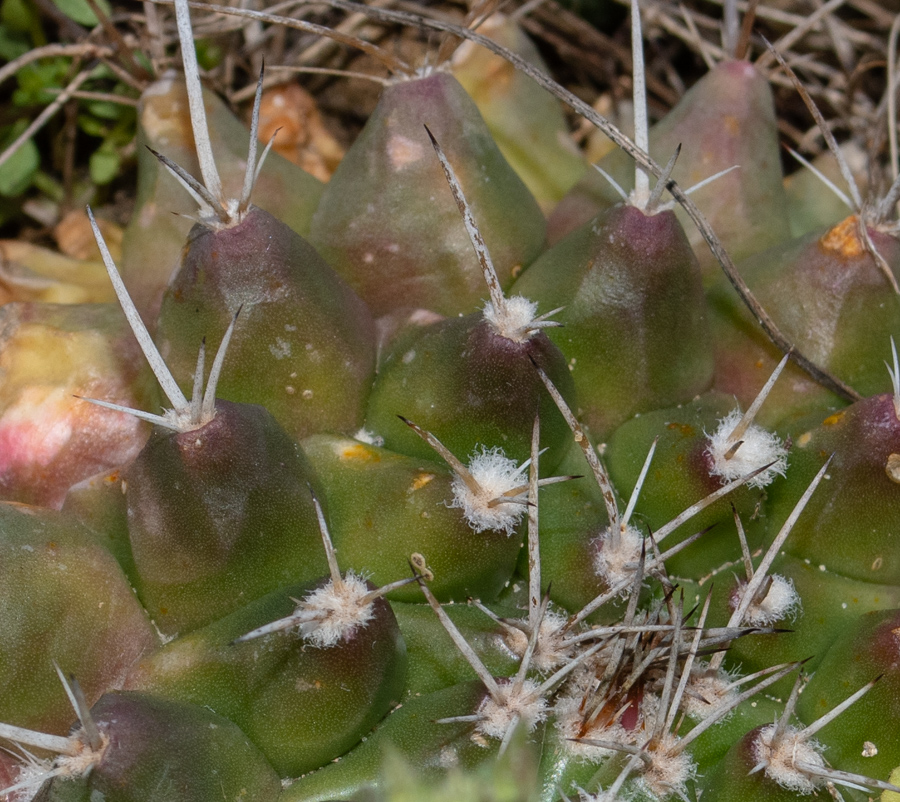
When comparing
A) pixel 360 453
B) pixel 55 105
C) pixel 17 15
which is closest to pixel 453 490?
pixel 360 453

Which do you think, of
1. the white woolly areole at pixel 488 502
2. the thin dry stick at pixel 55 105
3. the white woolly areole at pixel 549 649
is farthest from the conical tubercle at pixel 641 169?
the thin dry stick at pixel 55 105

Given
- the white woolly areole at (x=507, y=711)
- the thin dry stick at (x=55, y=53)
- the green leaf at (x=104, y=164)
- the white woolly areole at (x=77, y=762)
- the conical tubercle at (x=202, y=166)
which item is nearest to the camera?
the white woolly areole at (x=77, y=762)

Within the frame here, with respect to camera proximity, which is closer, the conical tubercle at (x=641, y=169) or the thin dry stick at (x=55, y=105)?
the conical tubercle at (x=641, y=169)

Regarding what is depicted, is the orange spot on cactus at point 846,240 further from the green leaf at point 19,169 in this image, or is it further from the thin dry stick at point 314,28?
the green leaf at point 19,169

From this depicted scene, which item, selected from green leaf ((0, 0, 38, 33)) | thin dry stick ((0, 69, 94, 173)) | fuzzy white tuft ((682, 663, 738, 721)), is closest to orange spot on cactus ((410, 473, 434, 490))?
fuzzy white tuft ((682, 663, 738, 721))

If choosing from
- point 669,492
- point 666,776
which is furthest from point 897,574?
point 666,776

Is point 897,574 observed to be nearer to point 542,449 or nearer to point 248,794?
point 542,449
